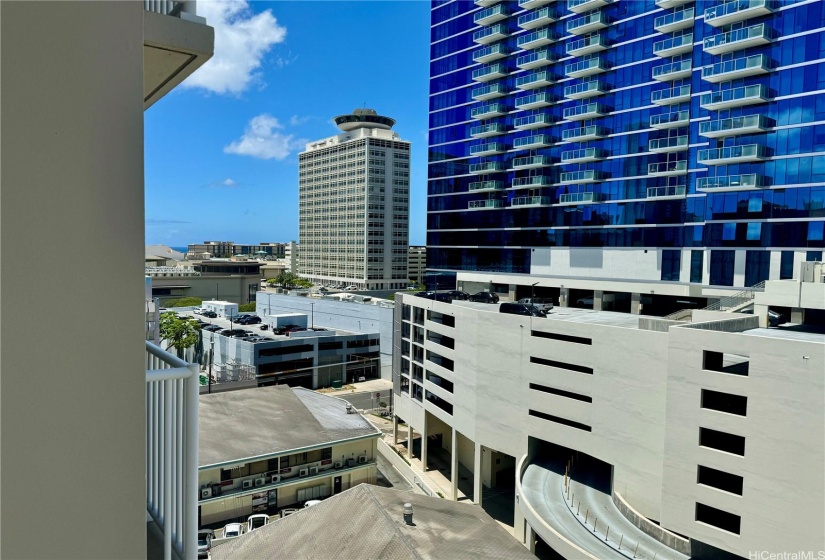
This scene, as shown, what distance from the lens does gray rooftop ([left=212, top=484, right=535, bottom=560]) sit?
1974 cm

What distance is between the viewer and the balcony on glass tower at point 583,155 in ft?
162

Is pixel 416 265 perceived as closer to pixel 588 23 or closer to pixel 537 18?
pixel 537 18

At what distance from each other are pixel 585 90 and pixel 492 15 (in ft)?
48.6

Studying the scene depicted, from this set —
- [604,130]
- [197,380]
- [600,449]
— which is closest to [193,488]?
[197,380]

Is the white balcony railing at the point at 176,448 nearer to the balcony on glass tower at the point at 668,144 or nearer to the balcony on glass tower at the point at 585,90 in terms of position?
the balcony on glass tower at the point at 668,144

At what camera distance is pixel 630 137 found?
4731 cm

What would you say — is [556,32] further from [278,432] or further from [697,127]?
[278,432]

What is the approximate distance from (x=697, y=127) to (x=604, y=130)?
992cm

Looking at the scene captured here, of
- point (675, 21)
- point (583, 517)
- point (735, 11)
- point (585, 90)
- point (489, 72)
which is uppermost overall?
point (489, 72)

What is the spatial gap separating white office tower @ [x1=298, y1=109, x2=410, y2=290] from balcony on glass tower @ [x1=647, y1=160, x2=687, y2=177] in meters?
85.1

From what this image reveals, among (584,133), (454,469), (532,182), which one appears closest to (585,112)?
(584,133)

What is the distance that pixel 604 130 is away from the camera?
4897 centimetres

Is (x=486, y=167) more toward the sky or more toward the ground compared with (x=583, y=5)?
more toward the ground

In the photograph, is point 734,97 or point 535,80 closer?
point 734,97
